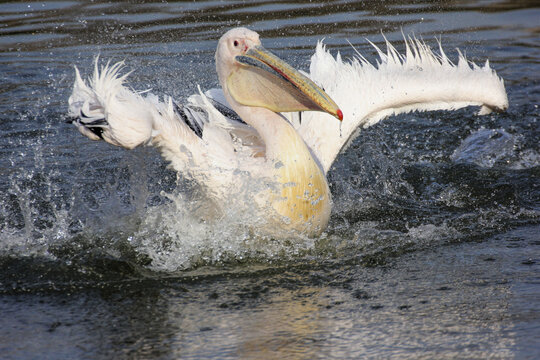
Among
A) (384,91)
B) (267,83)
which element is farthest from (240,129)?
(384,91)

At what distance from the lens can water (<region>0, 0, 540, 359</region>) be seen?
2729 mm

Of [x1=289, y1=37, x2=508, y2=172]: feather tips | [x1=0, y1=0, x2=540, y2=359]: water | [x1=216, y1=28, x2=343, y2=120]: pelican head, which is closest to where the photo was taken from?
[x1=0, y1=0, x2=540, y2=359]: water

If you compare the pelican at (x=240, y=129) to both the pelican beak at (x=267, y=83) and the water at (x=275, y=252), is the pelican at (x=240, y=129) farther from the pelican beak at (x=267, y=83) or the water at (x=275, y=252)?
the water at (x=275, y=252)

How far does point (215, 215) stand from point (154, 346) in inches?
43.3

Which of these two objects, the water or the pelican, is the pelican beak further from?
the water

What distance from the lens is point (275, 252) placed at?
3572 millimetres

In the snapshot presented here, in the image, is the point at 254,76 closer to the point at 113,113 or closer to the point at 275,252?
the point at 113,113

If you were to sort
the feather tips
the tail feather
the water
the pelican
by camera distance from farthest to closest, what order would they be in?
1. the feather tips
2. the pelican
3. the tail feather
4. the water

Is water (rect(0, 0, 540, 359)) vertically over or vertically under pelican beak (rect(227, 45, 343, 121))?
under

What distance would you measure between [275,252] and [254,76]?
0.85m

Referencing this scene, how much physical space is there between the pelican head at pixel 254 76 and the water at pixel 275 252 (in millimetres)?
536

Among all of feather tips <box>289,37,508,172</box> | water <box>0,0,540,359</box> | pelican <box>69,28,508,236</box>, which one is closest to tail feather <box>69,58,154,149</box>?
pelican <box>69,28,508,236</box>

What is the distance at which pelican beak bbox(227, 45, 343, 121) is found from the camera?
3451 millimetres

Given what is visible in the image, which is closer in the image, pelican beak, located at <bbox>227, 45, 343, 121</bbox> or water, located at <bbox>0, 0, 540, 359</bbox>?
water, located at <bbox>0, 0, 540, 359</bbox>
